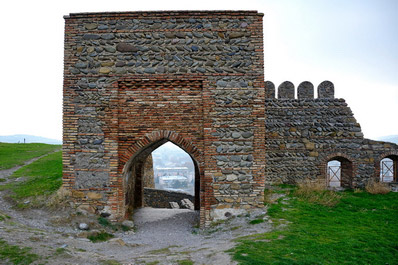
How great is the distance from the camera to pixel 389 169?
12219 millimetres

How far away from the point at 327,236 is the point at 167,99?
17.8 feet

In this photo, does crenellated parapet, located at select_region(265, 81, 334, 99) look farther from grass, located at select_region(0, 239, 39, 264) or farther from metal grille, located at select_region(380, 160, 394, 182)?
grass, located at select_region(0, 239, 39, 264)

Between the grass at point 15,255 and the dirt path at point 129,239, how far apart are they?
14 cm

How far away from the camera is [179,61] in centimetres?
795

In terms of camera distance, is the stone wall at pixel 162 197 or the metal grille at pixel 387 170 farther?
the stone wall at pixel 162 197

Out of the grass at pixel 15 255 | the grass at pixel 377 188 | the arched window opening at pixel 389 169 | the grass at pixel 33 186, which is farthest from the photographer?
the arched window opening at pixel 389 169

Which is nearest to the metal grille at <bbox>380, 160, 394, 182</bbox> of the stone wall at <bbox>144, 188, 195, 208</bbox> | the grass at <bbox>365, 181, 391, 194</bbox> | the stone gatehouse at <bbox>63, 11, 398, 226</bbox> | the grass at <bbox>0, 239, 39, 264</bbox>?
the grass at <bbox>365, 181, 391, 194</bbox>

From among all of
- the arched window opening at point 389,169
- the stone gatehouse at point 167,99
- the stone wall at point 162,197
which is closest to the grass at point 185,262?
the stone gatehouse at point 167,99

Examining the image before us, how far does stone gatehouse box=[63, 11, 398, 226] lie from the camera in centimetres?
791

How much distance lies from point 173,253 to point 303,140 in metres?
8.50

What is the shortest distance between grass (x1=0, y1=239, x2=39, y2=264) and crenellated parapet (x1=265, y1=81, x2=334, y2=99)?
10.5 m

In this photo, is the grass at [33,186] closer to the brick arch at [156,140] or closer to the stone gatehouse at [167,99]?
the stone gatehouse at [167,99]

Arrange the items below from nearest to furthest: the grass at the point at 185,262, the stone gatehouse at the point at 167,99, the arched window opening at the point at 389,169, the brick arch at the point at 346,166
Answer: the grass at the point at 185,262 < the stone gatehouse at the point at 167,99 < the brick arch at the point at 346,166 < the arched window opening at the point at 389,169

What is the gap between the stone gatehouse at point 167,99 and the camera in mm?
7910
